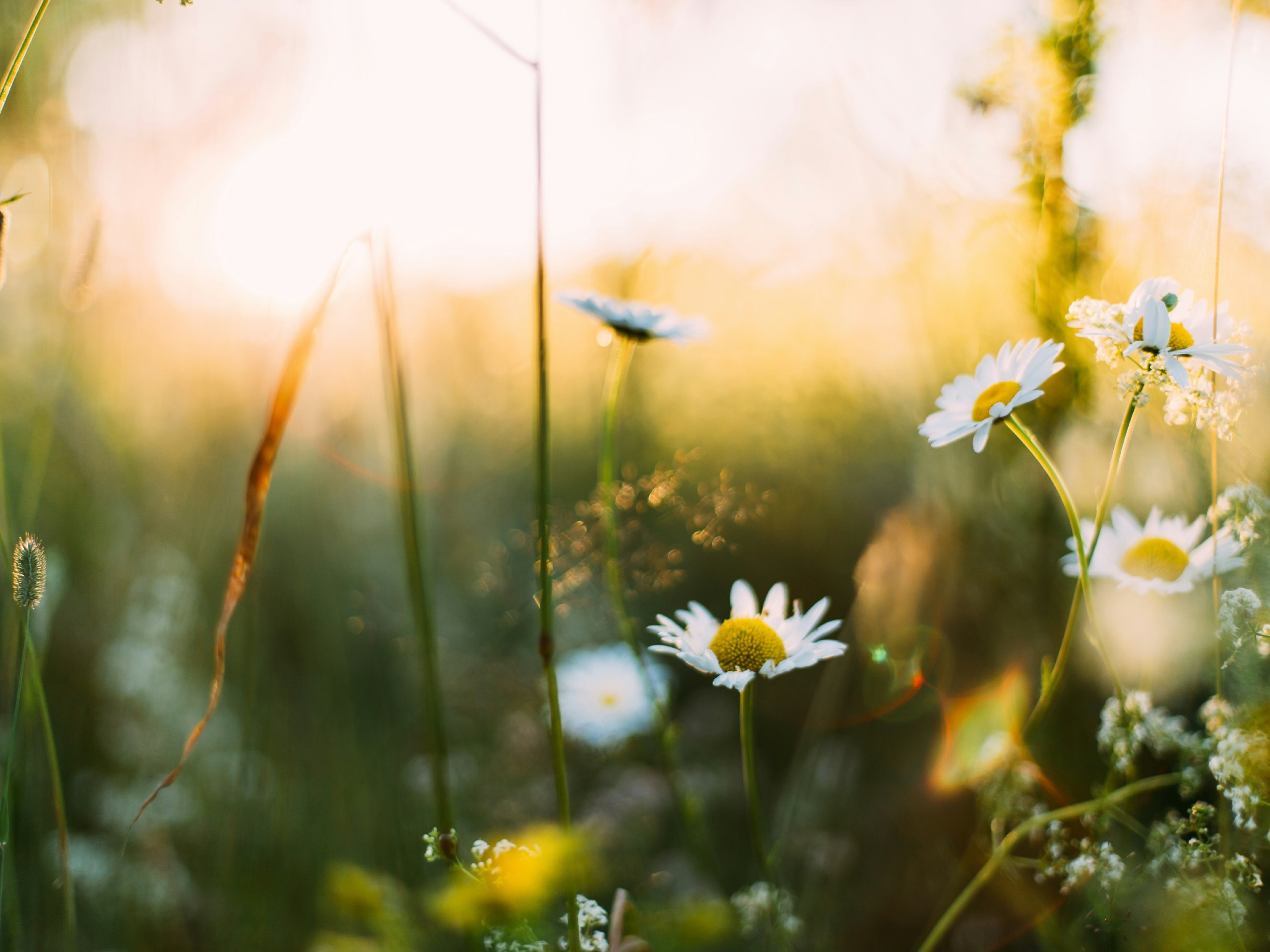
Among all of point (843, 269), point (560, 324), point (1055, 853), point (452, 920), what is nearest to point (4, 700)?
point (452, 920)

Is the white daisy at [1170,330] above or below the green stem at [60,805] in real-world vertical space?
above

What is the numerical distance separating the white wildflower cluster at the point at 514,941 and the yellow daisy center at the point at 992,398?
1.40 ft

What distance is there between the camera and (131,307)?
1.24 m

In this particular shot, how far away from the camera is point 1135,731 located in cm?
54

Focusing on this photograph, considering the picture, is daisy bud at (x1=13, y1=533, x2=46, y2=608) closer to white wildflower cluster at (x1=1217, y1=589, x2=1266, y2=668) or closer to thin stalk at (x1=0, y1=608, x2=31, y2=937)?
thin stalk at (x1=0, y1=608, x2=31, y2=937)

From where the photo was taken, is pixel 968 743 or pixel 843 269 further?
pixel 843 269

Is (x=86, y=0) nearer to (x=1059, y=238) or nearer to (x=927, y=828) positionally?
(x=1059, y=238)

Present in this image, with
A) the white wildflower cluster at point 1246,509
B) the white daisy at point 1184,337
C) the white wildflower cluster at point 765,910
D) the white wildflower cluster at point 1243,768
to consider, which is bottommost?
the white wildflower cluster at point 765,910

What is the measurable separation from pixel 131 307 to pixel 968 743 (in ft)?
4.81

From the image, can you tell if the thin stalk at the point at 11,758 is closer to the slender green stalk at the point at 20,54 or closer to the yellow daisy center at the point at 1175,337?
the slender green stalk at the point at 20,54

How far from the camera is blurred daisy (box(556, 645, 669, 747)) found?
3.68ft

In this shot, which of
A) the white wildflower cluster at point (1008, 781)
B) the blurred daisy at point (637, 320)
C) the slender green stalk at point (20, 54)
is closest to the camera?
the slender green stalk at point (20, 54)

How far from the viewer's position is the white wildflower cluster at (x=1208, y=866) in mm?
452

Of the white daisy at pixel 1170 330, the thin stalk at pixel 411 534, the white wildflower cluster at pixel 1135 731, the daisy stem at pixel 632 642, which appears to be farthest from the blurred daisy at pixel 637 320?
the white wildflower cluster at pixel 1135 731
